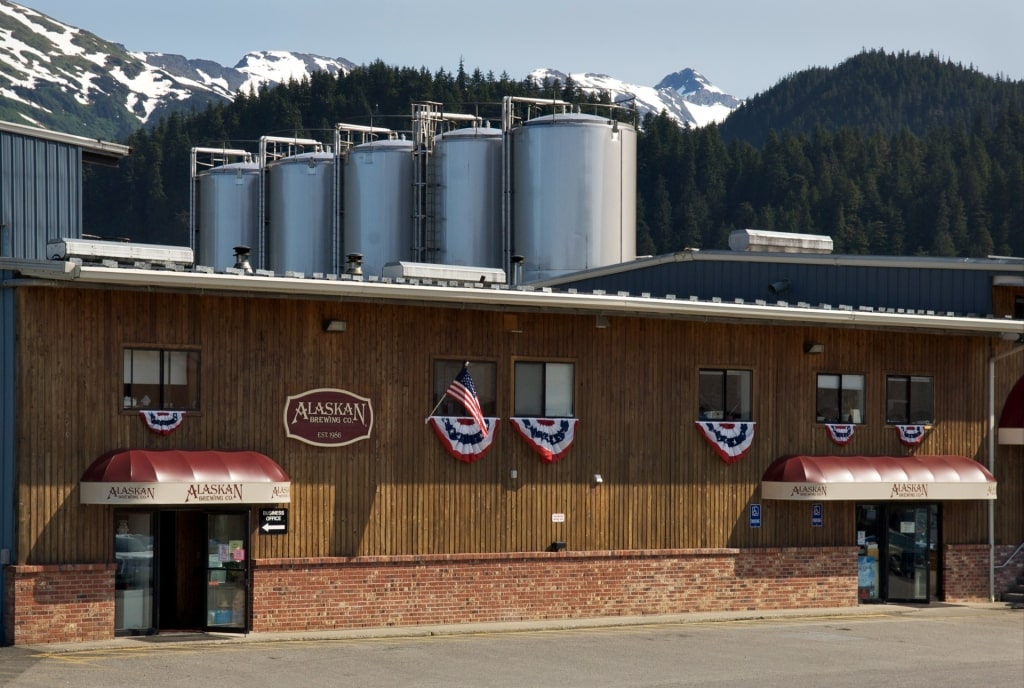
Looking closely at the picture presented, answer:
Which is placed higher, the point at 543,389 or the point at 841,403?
the point at 543,389

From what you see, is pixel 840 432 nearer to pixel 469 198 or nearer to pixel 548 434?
pixel 548 434

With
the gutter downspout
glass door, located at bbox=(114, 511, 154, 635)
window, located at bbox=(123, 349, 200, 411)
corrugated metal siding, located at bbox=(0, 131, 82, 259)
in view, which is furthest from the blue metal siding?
the gutter downspout

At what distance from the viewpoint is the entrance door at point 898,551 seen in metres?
32.7

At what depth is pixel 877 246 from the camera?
6216 inches

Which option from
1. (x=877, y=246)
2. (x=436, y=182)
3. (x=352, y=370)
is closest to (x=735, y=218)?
(x=877, y=246)

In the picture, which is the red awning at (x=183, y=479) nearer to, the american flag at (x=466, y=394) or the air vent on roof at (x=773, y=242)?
the american flag at (x=466, y=394)

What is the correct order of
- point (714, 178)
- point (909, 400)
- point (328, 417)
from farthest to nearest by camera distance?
point (714, 178) → point (909, 400) → point (328, 417)

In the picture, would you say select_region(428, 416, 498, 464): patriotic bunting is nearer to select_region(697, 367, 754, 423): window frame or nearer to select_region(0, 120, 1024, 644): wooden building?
select_region(0, 120, 1024, 644): wooden building

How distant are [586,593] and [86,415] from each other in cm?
981

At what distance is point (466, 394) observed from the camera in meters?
27.4

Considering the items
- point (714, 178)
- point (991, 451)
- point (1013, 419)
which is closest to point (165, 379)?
point (991, 451)

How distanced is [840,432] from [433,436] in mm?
9212

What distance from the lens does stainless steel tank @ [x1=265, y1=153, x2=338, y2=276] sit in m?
51.5

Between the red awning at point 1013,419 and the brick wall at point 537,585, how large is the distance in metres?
4.86
